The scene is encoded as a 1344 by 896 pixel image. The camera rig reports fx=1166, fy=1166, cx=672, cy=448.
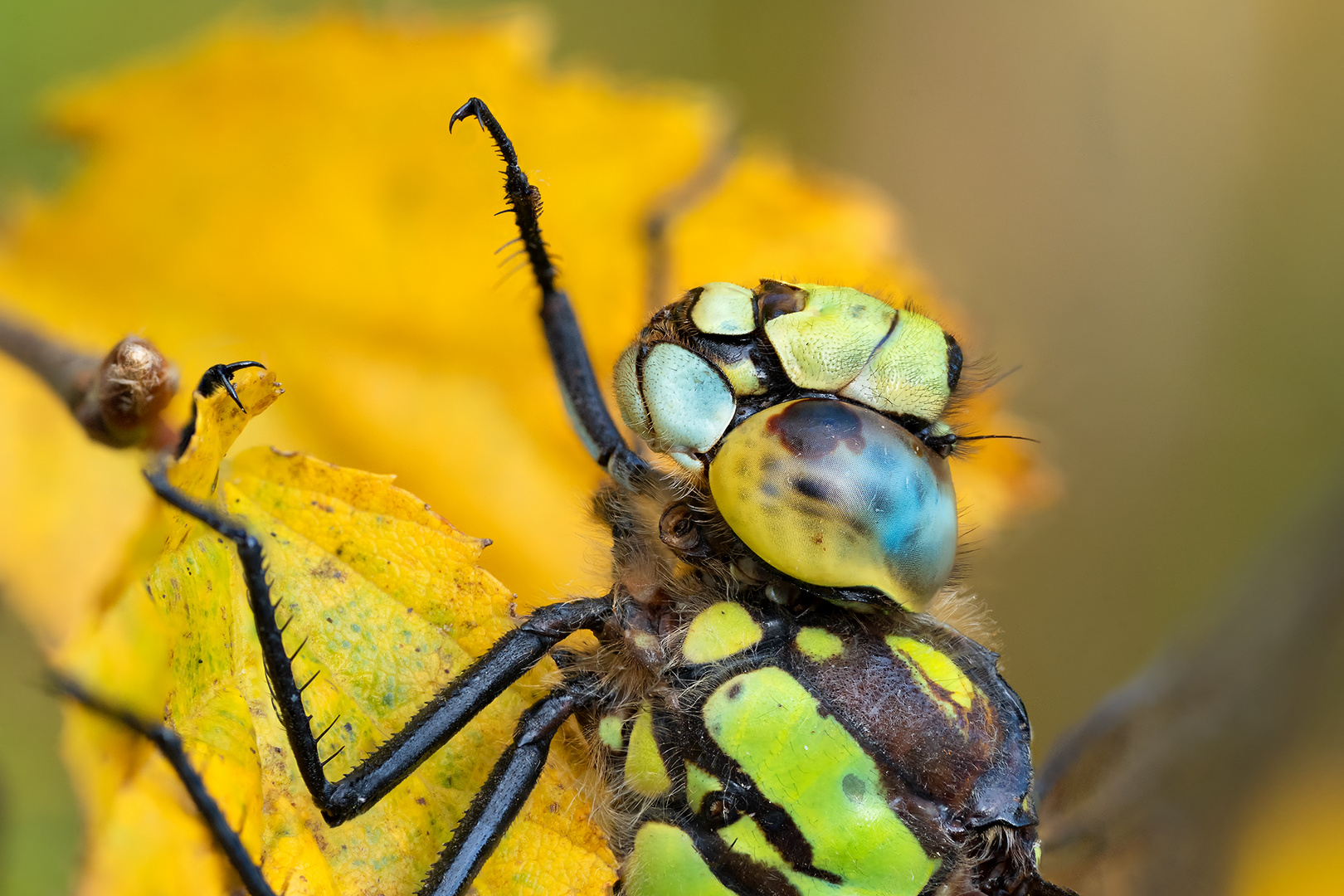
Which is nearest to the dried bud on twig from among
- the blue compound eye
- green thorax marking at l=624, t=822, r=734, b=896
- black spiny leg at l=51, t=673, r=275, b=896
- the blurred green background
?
black spiny leg at l=51, t=673, r=275, b=896

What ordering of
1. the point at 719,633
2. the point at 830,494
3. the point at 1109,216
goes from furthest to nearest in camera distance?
1. the point at 1109,216
2. the point at 719,633
3. the point at 830,494

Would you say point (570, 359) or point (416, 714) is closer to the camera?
point (416, 714)

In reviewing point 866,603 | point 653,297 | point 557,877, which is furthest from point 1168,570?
point 557,877

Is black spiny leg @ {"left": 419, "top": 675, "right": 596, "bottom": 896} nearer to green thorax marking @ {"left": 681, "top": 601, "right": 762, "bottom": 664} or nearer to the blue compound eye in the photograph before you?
green thorax marking @ {"left": 681, "top": 601, "right": 762, "bottom": 664}

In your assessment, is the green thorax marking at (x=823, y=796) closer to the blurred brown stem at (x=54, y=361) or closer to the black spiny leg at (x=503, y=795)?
the black spiny leg at (x=503, y=795)

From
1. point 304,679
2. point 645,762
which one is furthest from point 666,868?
point 304,679

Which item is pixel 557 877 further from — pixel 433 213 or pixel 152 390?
pixel 433 213

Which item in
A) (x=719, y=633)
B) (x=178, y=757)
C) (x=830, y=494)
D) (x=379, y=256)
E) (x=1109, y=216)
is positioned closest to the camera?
(x=178, y=757)

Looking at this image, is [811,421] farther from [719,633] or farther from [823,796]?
[823,796]
